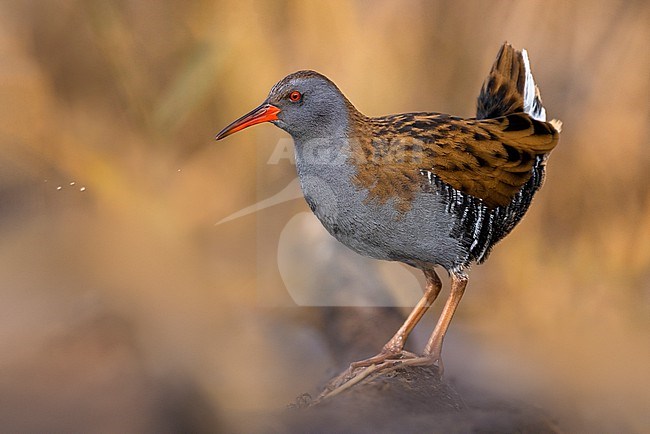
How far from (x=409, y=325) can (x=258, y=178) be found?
14.9 inches

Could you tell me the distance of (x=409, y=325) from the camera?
55.2 inches

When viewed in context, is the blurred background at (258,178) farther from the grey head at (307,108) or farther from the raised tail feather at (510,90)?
the grey head at (307,108)

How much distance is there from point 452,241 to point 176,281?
51 cm

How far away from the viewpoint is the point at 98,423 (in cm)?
123

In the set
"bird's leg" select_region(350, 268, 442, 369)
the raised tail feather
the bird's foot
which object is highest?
the raised tail feather

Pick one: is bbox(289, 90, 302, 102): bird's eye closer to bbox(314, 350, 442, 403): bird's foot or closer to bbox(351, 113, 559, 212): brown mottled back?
bbox(351, 113, 559, 212): brown mottled back

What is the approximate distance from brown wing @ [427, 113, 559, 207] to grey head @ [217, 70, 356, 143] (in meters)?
0.14

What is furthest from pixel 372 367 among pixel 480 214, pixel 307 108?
pixel 307 108

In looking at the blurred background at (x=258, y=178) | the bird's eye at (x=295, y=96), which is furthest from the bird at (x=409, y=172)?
the blurred background at (x=258, y=178)

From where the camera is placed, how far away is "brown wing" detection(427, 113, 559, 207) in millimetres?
1271

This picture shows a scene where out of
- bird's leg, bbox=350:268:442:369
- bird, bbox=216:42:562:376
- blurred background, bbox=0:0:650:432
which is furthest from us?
blurred background, bbox=0:0:650:432

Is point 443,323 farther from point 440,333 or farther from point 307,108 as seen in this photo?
point 307,108

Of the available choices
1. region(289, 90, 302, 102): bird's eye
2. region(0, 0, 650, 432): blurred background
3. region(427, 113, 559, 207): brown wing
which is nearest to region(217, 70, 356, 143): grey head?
region(289, 90, 302, 102): bird's eye

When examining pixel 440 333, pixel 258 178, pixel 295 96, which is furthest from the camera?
pixel 258 178
